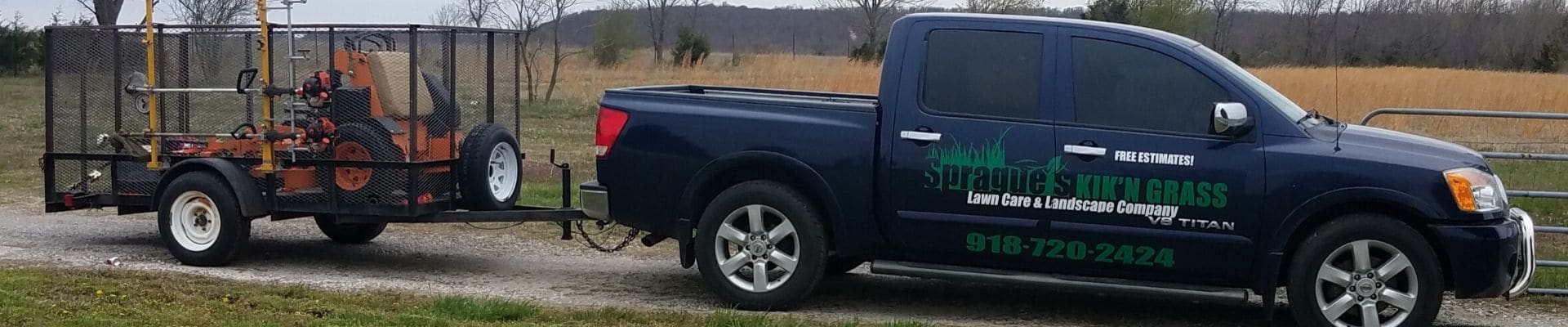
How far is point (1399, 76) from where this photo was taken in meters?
28.4

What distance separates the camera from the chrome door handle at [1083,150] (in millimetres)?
7363

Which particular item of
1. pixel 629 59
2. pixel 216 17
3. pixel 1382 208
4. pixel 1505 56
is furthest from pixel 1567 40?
pixel 1382 208

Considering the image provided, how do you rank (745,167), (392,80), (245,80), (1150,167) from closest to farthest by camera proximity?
(1150,167) → (745,167) → (392,80) → (245,80)

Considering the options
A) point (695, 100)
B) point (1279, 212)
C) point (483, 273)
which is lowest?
point (483, 273)

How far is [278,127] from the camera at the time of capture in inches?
369

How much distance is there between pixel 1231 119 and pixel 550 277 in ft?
14.0

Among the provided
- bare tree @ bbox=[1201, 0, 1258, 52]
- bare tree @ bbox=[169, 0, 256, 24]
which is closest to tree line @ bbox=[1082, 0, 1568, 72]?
bare tree @ bbox=[1201, 0, 1258, 52]

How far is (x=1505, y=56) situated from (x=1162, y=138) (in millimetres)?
41930

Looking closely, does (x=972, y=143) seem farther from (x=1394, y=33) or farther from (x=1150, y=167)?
(x=1394, y=33)

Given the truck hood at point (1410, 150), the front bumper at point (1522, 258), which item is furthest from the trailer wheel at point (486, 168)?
the front bumper at point (1522, 258)

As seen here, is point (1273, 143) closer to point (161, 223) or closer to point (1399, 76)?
point (161, 223)

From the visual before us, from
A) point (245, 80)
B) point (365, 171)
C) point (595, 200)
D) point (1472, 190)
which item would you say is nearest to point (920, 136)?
point (595, 200)

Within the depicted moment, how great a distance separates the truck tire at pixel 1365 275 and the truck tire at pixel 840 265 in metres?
2.49

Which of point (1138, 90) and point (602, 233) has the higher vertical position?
point (1138, 90)
